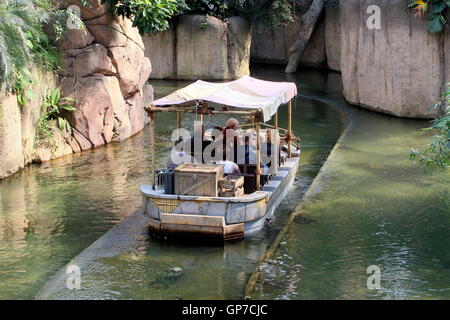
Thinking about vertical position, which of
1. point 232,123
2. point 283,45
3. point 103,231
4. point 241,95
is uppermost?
point 283,45

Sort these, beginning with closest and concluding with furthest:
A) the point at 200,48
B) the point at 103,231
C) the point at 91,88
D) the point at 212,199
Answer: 1. the point at 212,199
2. the point at 103,231
3. the point at 91,88
4. the point at 200,48

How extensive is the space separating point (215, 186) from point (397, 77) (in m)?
9.67

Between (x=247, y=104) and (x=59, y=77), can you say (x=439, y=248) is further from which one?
(x=59, y=77)

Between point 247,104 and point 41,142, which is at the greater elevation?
point 247,104

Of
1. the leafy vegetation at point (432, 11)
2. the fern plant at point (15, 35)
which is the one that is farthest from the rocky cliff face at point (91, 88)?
the leafy vegetation at point (432, 11)

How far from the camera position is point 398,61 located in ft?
60.2

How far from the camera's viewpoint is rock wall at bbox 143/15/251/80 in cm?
2714

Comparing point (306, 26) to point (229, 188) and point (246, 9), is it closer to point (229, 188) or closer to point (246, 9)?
point (246, 9)

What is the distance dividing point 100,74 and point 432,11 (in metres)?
7.88

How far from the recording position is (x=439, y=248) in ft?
32.0

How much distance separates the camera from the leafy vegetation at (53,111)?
50.5ft

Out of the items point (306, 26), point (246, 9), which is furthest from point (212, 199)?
point (306, 26)

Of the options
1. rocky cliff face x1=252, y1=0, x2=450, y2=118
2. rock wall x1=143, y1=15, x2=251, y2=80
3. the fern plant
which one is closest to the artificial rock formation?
the fern plant

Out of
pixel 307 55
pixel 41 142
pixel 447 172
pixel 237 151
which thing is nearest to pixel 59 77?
pixel 41 142
